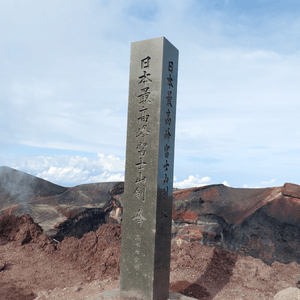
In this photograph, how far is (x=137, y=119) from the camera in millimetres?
4543

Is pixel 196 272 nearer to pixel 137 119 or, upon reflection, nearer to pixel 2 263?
pixel 137 119

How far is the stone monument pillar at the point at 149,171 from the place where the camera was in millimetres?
4359

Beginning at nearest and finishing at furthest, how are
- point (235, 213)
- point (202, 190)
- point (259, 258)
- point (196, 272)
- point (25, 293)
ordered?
point (25, 293), point (196, 272), point (259, 258), point (235, 213), point (202, 190)

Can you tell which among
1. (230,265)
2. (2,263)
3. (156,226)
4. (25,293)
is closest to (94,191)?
(2,263)

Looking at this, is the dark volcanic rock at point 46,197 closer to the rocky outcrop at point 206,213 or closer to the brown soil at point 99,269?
the rocky outcrop at point 206,213

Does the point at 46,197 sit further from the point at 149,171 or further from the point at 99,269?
the point at 149,171

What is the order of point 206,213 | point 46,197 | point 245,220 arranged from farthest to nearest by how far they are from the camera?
point 46,197
point 206,213
point 245,220

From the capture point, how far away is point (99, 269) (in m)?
6.59

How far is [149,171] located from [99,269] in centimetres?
362

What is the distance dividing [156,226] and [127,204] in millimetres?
617

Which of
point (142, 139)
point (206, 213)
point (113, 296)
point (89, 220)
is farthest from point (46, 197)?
point (142, 139)

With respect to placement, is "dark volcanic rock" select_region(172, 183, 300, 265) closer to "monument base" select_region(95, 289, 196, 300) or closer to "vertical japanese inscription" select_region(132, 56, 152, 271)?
"monument base" select_region(95, 289, 196, 300)

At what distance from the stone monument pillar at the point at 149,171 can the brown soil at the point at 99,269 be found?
113cm

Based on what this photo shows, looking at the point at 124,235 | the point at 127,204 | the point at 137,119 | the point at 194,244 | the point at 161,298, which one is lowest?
the point at 161,298
